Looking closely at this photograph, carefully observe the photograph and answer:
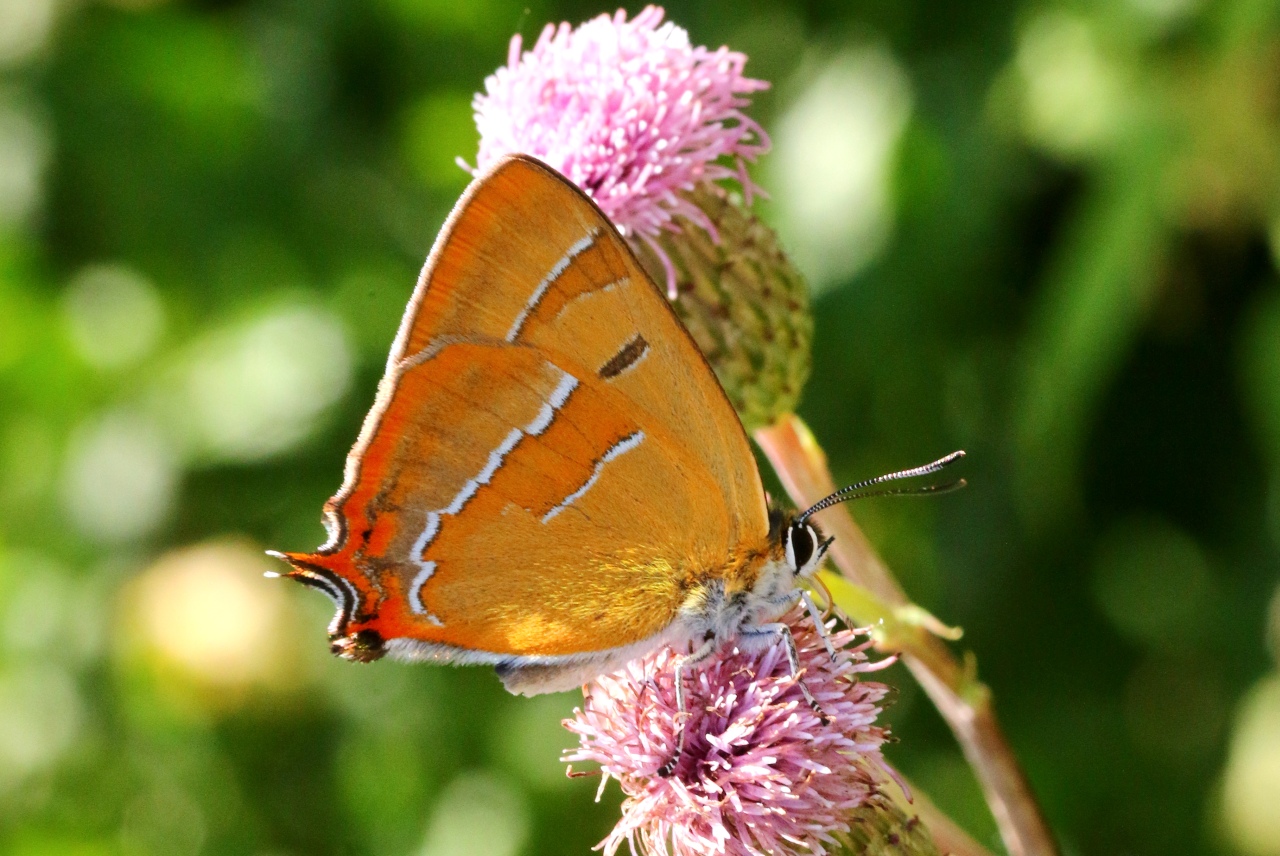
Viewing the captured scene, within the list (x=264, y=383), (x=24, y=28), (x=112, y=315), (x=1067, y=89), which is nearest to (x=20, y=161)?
(x=24, y=28)

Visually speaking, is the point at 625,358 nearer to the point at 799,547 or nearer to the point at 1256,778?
the point at 799,547

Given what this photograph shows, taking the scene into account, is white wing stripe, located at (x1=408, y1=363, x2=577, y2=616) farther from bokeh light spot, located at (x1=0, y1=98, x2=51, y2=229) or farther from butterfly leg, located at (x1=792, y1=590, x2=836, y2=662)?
bokeh light spot, located at (x1=0, y1=98, x2=51, y2=229)

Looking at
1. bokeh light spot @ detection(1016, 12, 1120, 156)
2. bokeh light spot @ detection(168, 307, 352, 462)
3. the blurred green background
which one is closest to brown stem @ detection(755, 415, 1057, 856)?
the blurred green background

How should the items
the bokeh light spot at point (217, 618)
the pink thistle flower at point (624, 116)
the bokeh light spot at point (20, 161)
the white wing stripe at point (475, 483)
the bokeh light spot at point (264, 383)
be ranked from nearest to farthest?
the white wing stripe at point (475, 483)
the pink thistle flower at point (624, 116)
the bokeh light spot at point (264, 383)
the bokeh light spot at point (217, 618)
the bokeh light spot at point (20, 161)

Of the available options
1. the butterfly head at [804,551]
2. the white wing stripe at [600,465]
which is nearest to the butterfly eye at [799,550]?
the butterfly head at [804,551]

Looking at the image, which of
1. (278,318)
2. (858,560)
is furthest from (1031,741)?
(278,318)

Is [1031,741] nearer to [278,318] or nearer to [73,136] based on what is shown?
[278,318]

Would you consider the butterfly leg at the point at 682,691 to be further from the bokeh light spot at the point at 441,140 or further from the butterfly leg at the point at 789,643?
the bokeh light spot at the point at 441,140
